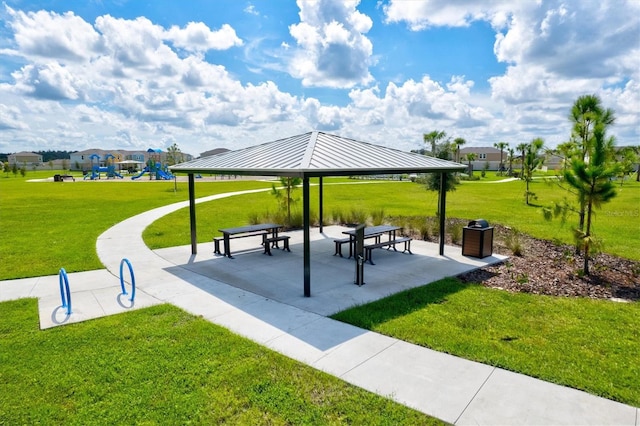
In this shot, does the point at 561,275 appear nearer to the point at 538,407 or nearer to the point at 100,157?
the point at 538,407

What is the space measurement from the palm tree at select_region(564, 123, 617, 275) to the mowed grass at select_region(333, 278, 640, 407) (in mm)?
2817

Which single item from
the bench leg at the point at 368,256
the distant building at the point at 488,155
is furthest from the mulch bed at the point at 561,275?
the distant building at the point at 488,155

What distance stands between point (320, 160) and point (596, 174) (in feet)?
20.9

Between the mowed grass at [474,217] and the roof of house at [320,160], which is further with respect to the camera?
the mowed grass at [474,217]

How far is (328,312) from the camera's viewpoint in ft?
23.1

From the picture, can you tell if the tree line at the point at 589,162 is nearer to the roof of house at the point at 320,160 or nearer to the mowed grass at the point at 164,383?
the roof of house at the point at 320,160

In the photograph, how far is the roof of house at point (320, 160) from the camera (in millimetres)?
7750

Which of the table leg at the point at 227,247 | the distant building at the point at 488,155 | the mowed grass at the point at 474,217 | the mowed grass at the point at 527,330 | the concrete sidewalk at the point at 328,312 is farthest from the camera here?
the distant building at the point at 488,155

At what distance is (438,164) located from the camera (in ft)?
36.3

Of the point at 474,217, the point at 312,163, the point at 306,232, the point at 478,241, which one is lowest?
the point at 474,217

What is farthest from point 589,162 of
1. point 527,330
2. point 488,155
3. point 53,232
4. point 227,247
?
point 488,155

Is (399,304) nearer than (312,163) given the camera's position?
Yes

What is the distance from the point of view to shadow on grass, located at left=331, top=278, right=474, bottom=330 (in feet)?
21.8

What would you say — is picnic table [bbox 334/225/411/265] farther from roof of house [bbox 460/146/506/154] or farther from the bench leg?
roof of house [bbox 460/146/506/154]
